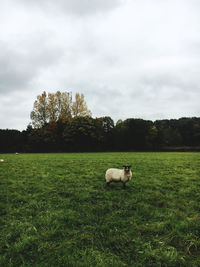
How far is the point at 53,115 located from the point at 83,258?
51500 mm

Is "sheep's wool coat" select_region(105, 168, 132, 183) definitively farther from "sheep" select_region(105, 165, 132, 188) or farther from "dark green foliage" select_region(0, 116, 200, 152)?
"dark green foliage" select_region(0, 116, 200, 152)

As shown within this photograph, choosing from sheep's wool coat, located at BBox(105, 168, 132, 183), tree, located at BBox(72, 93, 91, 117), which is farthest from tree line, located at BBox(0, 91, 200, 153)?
sheep's wool coat, located at BBox(105, 168, 132, 183)

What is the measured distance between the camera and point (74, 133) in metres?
53.2

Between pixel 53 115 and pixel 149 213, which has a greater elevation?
pixel 53 115

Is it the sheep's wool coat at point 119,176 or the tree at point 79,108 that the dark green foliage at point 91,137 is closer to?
the tree at point 79,108

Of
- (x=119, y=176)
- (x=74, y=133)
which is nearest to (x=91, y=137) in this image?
(x=74, y=133)

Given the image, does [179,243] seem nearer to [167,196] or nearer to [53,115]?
[167,196]

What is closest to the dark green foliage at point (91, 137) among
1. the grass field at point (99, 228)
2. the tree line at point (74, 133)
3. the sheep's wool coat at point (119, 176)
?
the tree line at point (74, 133)

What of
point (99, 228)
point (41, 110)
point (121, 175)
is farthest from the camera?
point (41, 110)

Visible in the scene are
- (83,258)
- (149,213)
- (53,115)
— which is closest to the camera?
(83,258)

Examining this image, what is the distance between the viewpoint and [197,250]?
3262 mm

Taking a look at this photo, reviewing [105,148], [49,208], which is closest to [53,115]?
[105,148]

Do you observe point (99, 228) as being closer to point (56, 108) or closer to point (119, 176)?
point (119, 176)

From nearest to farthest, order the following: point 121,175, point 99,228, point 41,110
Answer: point 99,228 → point 121,175 → point 41,110
